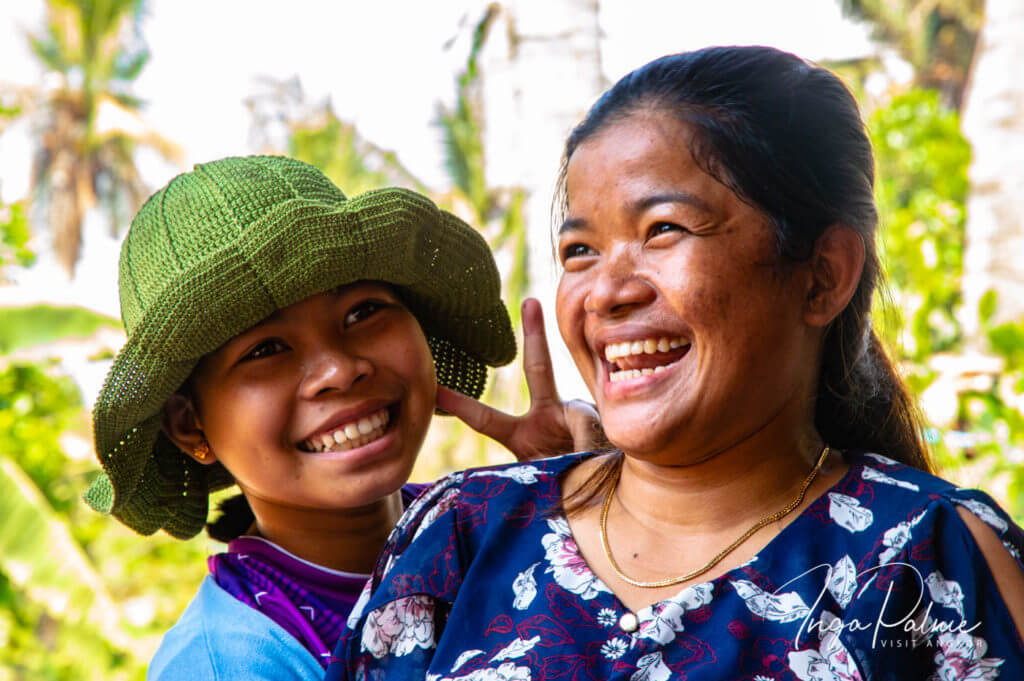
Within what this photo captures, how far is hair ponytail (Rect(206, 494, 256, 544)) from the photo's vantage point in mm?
2654

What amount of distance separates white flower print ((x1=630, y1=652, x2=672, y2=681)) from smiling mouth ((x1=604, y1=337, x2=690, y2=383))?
0.47m

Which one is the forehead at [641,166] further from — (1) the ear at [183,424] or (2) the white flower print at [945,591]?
(1) the ear at [183,424]

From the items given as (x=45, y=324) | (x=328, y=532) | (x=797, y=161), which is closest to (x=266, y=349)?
(x=328, y=532)

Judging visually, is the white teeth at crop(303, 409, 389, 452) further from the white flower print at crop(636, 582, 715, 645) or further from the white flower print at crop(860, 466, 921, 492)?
the white flower print at crop(860, 466, 921, 492)

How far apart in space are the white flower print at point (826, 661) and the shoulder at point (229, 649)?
3.22 ft

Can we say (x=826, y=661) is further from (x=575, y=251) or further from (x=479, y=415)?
(x=479, y=415)

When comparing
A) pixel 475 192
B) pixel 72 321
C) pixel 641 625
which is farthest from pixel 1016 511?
pixel 475 192

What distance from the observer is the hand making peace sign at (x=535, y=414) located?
2.54 meters

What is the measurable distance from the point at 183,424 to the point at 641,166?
1.28 meters

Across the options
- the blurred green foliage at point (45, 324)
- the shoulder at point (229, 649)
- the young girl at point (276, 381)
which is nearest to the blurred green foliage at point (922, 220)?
the young girl at point (276, 381)

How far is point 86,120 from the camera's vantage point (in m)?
23.3

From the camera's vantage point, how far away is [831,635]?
1521 mm

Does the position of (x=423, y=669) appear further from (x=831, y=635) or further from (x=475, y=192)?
(x=475, y=192)

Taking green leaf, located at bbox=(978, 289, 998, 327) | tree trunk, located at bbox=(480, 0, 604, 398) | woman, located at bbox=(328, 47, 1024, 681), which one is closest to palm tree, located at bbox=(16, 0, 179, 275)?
tree trunk, located at bbox=(480, 0, 604, 398)
